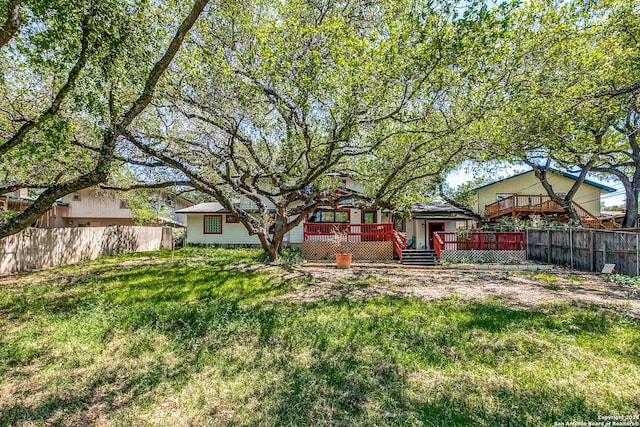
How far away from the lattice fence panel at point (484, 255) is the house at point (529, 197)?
6.10 meters

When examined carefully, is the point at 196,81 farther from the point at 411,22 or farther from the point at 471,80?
the point at 471,80

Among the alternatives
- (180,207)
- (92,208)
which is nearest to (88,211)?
(92,208)

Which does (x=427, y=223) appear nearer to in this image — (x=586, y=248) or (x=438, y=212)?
(x=438, y=212)

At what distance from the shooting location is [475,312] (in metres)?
5.78

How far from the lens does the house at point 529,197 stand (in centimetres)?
1948

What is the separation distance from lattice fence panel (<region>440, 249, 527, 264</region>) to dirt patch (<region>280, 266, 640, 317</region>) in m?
3.13

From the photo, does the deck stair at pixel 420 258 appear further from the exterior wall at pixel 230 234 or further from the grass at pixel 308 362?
the grass at pixel 308 362

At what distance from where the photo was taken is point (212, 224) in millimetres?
19516

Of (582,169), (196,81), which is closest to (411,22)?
(196,81)

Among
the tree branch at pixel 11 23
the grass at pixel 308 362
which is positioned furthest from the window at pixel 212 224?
the tree branch at pixel 11 23

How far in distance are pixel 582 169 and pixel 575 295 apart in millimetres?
12130

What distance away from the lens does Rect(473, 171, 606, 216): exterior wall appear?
22.1 m

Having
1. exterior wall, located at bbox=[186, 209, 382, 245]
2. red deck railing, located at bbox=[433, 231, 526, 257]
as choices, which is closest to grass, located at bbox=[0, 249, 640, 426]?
red deck railing, located at bbox=[433, 231, 526, 257]

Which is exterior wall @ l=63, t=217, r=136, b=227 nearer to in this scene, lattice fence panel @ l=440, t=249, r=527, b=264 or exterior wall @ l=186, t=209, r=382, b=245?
exterior wall @ l=186, t=209, r=382, b=245
